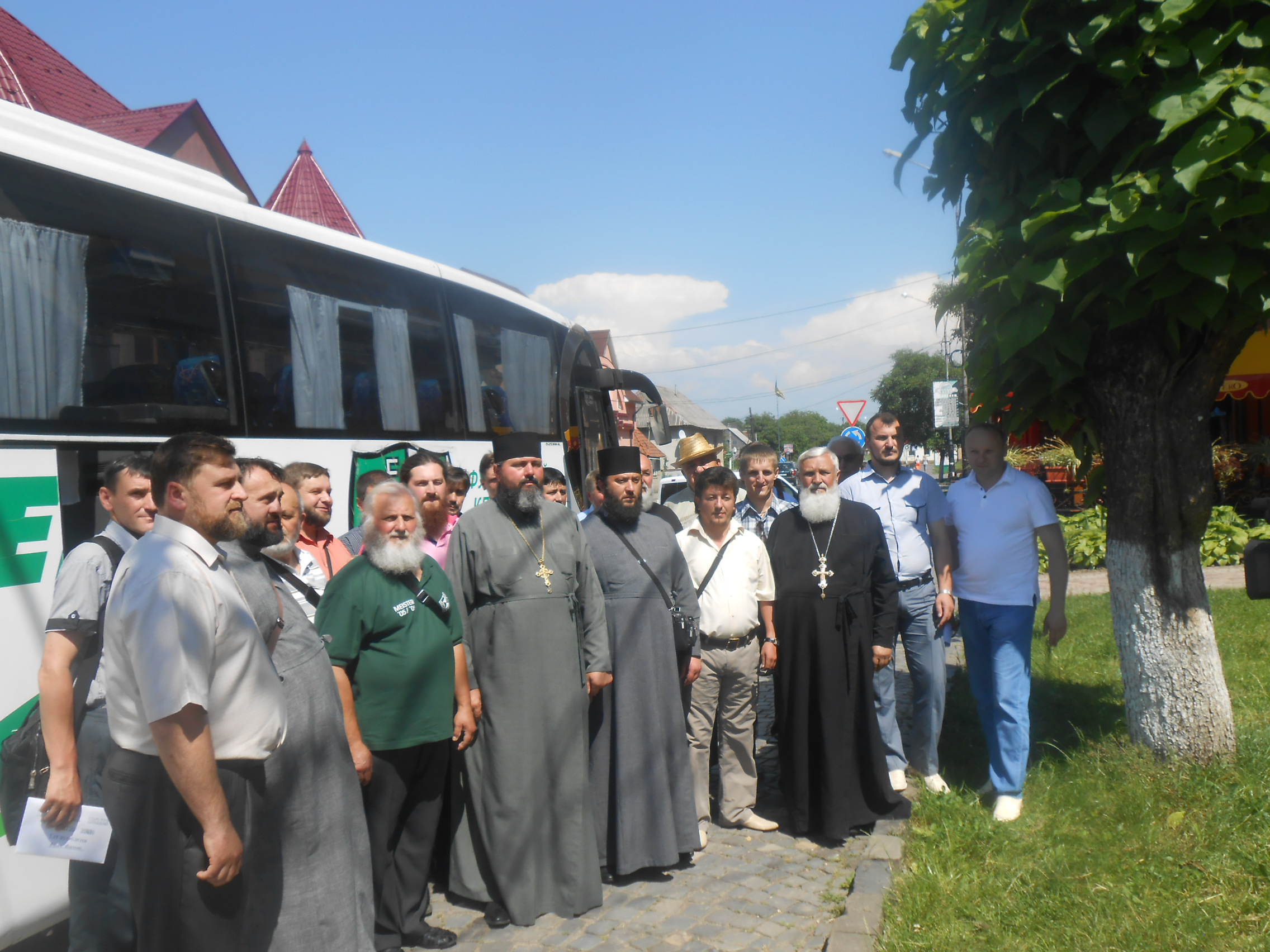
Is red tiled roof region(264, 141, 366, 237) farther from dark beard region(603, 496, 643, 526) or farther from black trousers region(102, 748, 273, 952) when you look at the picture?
black trousers region(102, 748, 273, 952)

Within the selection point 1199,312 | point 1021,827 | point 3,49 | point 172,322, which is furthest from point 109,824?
point 3,49

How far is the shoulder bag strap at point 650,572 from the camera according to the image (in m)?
4.76

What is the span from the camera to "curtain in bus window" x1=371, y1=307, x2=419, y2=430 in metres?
6.45

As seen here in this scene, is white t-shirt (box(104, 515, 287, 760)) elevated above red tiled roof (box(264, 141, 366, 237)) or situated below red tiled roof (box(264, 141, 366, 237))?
below

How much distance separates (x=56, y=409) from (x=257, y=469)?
4.32 ft

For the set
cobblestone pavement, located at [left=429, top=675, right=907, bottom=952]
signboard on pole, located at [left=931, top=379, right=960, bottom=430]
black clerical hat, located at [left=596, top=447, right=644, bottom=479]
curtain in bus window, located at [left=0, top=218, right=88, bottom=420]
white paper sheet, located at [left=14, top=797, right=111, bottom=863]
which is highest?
signboard on pole, located at [left=931, top=379, right=960, bottom=430]

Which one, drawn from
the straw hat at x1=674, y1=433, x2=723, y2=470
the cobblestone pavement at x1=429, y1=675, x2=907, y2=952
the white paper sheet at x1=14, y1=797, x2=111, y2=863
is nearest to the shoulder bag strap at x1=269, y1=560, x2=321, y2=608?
the white paper sheet at x1=14, y1=797, x2=111, y2=863

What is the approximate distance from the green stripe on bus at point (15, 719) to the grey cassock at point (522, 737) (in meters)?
1.63

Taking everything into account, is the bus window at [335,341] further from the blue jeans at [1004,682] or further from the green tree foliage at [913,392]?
the green tree foliage at [913,392]

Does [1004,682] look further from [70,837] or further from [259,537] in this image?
[70,837]

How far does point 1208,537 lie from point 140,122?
2114 centimetres

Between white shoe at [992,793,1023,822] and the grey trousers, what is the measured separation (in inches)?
48.0

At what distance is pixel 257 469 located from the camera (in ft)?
10.7

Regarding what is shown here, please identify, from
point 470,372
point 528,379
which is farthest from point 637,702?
point 528,379
